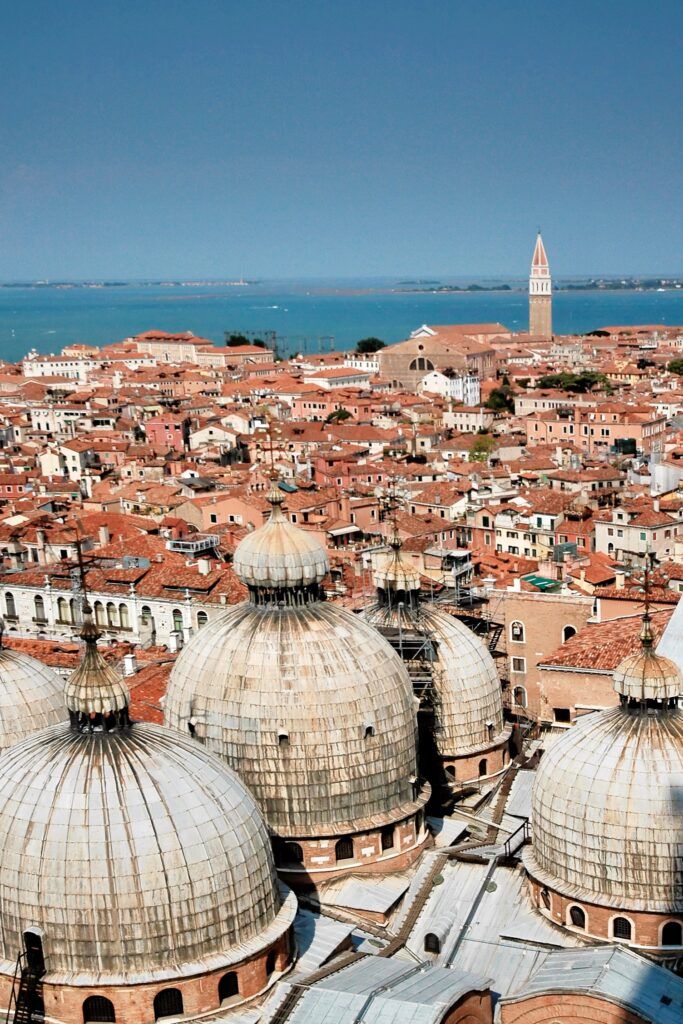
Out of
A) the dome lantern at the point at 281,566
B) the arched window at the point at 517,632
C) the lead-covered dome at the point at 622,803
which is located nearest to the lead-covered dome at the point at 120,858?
A: the lead-covered dome at the point at 622,803

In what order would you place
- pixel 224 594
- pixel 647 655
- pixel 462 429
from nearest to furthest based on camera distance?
→ pixel 647 655
pixel 224 594
pixel 462 429

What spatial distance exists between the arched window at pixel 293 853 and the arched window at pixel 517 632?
1088 centimetres

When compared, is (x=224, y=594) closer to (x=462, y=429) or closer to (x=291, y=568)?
(x=291, y=568)

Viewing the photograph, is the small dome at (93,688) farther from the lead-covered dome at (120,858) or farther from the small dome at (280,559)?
the small dome at (280,559)

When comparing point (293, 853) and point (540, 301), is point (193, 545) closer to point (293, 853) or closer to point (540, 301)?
point (293, 853)

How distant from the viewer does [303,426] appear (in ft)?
299

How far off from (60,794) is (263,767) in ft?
13.7

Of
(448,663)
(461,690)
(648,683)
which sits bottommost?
(461,690)

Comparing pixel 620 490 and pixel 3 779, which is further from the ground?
pixel 3 779

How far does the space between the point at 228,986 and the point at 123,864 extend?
1859mm

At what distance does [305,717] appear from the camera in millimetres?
18812

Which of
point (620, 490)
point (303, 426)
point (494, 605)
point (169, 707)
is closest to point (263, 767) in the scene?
point (169, 707)

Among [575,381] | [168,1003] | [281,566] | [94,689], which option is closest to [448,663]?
[281,566]

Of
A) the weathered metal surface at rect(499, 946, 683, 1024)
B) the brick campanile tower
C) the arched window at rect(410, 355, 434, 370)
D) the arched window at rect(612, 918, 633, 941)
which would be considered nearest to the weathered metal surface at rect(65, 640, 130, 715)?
the weathered metal surface at rect(499, 946, 683, 1024)
